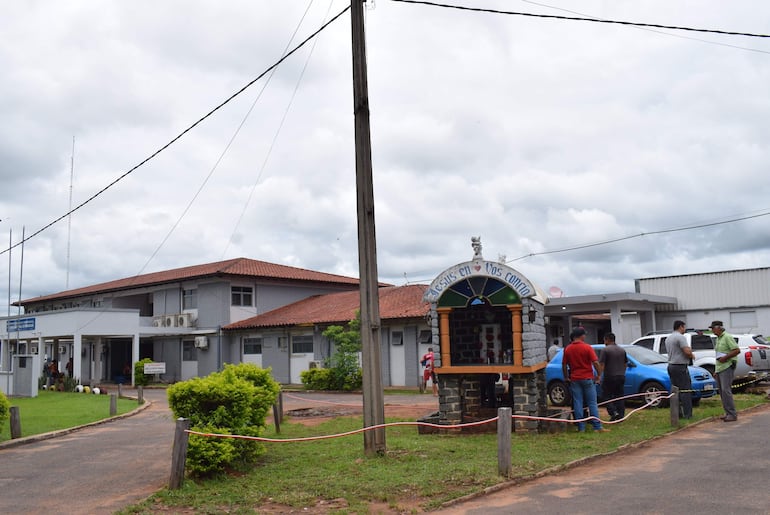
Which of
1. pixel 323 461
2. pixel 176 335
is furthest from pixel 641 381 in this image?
pixel 176 335

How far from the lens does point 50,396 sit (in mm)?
27906

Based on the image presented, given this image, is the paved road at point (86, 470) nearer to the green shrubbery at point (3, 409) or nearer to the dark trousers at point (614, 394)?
the green shrubbery at point (3, 409)

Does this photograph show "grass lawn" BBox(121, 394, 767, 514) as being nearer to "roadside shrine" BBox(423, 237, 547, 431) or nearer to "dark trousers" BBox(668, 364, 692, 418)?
"dark trousers" BBox(668, 364, 692, 418)

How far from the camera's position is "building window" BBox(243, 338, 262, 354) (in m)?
35.6

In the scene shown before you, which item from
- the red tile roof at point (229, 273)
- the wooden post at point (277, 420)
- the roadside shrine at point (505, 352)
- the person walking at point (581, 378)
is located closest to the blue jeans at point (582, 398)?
the person walking at point (581, 378)

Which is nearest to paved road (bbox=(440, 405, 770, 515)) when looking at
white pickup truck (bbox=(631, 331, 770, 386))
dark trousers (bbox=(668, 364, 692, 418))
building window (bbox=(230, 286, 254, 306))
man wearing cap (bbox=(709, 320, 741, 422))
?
man wearing cap (bbox=(709, 320, 741, 422))

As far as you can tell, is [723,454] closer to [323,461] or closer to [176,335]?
[323,461]

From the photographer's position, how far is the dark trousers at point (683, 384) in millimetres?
13594

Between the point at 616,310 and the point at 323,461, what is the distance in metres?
22.0

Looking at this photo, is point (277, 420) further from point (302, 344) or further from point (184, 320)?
point (184, 320)

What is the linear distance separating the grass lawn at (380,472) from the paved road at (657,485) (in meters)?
0.40

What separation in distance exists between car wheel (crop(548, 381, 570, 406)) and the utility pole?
8047 millimetres

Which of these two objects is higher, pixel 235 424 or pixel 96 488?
pixel 235 424

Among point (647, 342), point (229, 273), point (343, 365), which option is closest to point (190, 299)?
point (229, 273)
